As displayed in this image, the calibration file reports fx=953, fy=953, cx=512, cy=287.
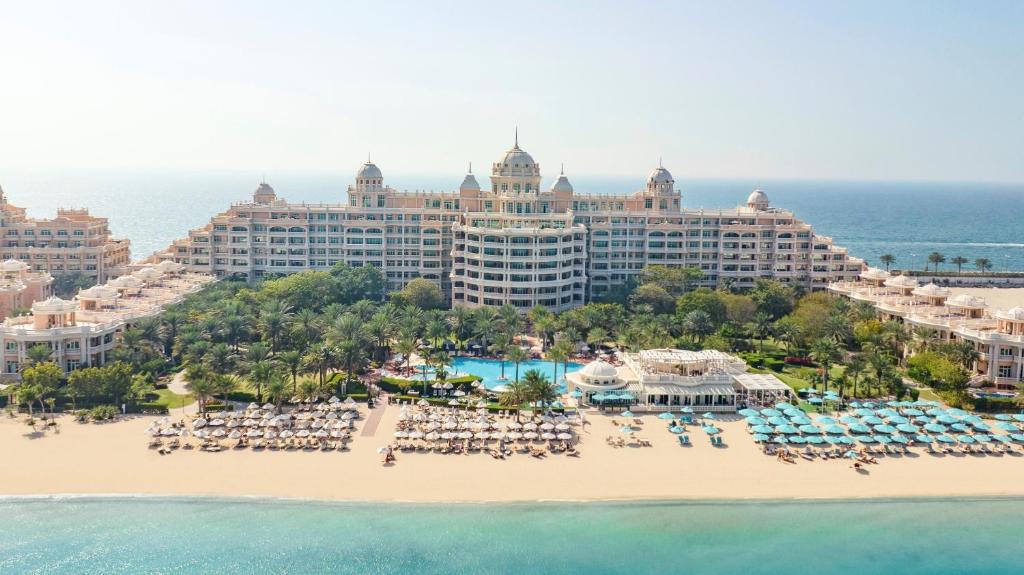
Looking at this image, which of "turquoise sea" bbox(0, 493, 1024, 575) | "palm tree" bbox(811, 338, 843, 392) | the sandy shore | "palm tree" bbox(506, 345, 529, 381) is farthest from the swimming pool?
"turquoise sea" bbox(0, 493, 1024, 575)

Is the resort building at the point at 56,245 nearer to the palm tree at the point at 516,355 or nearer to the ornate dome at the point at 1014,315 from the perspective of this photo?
the palm tree at the point at 516,355

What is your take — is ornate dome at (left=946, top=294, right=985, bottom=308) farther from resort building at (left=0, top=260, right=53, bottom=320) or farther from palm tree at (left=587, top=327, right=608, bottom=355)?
resort building at (left=0, top=260, right=53, bottom=320)

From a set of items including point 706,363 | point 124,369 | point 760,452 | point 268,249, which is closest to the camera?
point 760,452

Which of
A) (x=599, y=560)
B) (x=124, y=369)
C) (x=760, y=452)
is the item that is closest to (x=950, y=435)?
(x=760, y=452)

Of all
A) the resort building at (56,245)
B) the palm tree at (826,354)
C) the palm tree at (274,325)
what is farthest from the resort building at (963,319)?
the resort building at (56,245)

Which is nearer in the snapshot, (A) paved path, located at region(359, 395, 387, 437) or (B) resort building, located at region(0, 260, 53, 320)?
(A) paved path, located at region(359, 395, 387, 437)

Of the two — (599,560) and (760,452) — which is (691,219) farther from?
(599,560)
